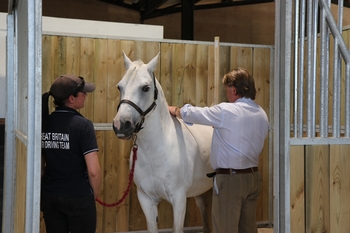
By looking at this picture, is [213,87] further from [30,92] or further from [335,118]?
[30,92]

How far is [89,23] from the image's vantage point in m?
4.62

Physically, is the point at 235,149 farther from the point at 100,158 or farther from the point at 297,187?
the point at 100,158

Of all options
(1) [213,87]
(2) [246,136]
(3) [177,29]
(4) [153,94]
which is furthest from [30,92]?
(3) [177,29]

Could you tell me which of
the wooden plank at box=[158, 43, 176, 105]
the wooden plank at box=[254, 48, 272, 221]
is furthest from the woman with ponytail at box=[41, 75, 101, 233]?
the wooden plank at box=[254, 48, 272, 221]

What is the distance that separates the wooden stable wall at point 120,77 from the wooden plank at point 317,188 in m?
1.99

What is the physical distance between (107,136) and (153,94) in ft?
4.05

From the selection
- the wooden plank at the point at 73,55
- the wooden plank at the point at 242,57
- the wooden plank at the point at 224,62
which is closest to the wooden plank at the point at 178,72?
the wooden plank at the point at 224,62

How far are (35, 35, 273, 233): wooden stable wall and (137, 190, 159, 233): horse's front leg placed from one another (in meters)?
0.87

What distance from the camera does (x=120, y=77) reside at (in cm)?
425

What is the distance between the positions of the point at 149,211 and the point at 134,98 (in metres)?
0.90

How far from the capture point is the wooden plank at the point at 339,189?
7.21 feet

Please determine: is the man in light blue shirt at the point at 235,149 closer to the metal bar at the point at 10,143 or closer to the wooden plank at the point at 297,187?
the wooden plank at the point at 297,187

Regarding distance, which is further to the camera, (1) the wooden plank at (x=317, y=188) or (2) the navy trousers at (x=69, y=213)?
(2) the navy trousers at (x=69, y=213)

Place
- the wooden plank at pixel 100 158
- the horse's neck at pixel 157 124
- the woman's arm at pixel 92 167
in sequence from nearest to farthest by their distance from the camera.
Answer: the woman's arm at pixel 92 167 < the horse's neck at pixel 157 124 < the wooden plank at pixel 100 158
